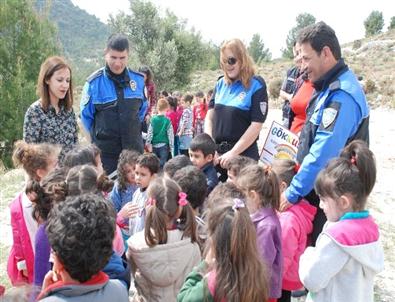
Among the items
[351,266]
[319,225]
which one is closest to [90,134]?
[319,225]

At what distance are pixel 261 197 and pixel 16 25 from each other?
976 centimetres

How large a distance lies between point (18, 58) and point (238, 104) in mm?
8077

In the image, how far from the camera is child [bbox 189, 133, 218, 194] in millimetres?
3760

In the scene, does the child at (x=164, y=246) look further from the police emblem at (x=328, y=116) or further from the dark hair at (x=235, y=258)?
the police emblem at (x=328, y=116)

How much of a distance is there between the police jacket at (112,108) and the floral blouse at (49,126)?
0.56 ft

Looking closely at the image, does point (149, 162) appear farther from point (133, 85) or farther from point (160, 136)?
point (160, 136)

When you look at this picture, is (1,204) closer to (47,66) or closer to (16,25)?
(47,66)

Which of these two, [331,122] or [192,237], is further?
[331,122]

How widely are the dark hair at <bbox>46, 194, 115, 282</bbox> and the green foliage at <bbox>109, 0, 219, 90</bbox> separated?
59.2 feet

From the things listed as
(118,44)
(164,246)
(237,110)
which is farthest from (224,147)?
(164,246)

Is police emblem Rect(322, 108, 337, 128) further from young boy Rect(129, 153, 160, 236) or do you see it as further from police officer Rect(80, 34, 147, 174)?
police officer Rect(80, 34, 147, 174)

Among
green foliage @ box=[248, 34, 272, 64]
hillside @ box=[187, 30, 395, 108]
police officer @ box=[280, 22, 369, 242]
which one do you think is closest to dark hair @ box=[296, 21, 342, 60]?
police officer @ box=[280, 22, 369, 242]

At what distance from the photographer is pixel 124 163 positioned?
3.84 meters

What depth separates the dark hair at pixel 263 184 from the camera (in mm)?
2709
